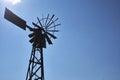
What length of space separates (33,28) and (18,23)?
275 centimetres

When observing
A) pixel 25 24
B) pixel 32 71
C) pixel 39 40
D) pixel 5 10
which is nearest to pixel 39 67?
pixel 32 71

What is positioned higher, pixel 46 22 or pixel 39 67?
pixel 46 22

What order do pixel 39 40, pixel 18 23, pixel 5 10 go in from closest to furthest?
pixel 5 10, pixel 18 23, pixel 39 40

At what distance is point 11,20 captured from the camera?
31.7m

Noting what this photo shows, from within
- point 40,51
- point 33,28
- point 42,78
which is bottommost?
point 42,78

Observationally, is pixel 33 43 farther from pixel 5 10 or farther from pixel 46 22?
pixel 5 10

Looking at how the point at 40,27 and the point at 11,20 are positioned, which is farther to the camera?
the point at 40,27

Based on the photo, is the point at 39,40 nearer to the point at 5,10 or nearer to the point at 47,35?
the point at 47,35

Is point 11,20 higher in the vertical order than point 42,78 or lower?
higher

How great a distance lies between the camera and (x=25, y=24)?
33.9m

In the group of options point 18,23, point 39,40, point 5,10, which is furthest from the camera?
point 39,40

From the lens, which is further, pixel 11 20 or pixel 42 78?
pixel 42 78

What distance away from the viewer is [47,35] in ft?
118

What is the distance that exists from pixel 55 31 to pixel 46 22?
176cm
